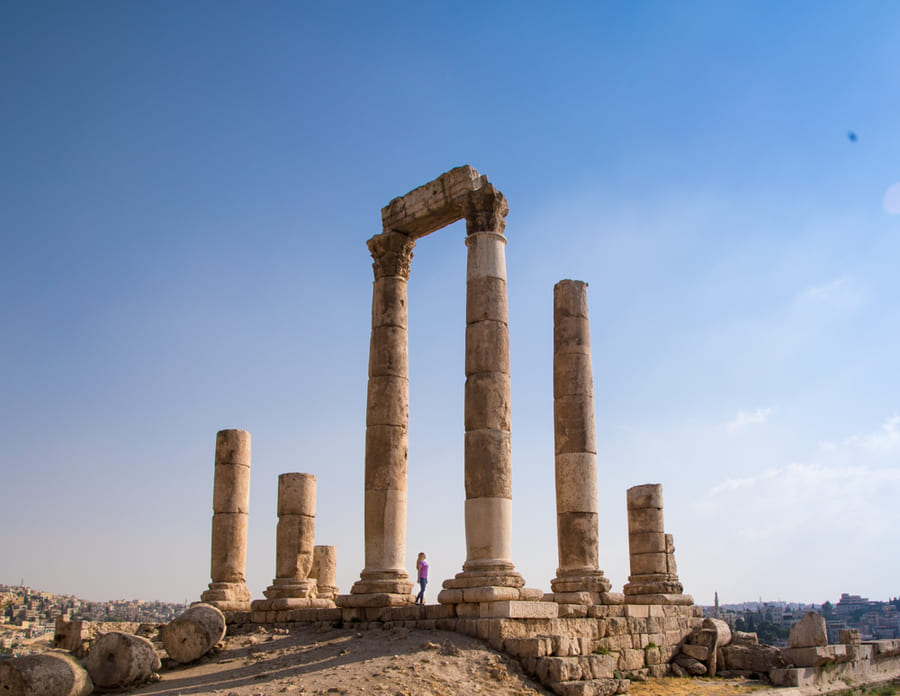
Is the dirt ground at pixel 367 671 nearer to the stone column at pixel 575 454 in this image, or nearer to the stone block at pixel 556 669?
the stone block at pixel 556 669

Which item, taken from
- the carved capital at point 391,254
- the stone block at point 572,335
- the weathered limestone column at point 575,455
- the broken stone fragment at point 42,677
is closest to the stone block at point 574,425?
the weathered limestone column at point 575,455

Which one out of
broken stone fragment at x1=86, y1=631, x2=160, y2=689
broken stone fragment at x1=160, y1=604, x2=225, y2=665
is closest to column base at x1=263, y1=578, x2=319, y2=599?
broken stone fragment at x1=160, y1=604, x2=225, y2=665

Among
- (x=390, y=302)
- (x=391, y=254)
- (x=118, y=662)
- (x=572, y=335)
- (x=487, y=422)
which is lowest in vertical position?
(x=118, y=662)

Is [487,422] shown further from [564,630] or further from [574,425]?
[564,630]

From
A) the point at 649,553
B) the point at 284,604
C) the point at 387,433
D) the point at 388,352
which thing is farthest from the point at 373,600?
the point at 649,553

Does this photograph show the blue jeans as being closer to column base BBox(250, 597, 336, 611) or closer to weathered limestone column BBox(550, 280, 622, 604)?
column base BBox(250, 597, 336, 611)

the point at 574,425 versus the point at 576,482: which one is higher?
the point at 574,425

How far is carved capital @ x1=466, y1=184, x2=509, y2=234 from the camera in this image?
18.8m

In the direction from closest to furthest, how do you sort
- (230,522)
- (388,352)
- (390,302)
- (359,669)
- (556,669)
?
(359,669) → (556,669) → (388,352) → (390,302) → (230,522)

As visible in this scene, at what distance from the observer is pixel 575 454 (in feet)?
64.4

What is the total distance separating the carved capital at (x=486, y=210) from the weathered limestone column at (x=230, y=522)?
10.7 metres

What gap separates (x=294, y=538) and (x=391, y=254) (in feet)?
26.5

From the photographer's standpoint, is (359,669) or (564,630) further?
(564,630)

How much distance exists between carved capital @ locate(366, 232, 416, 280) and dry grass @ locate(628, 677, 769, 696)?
10785 mm
